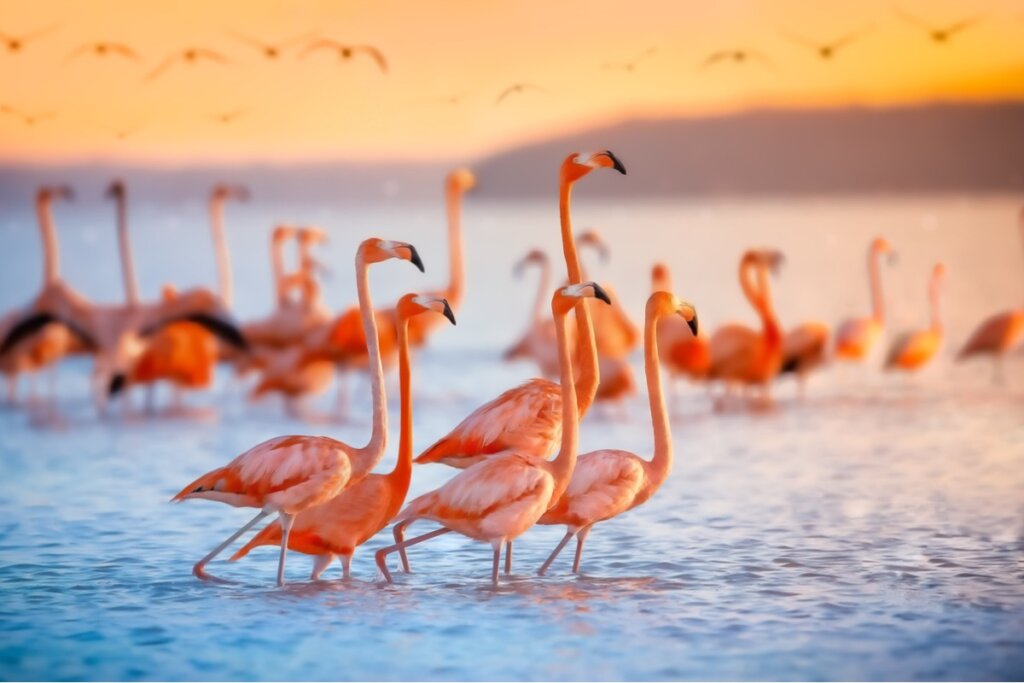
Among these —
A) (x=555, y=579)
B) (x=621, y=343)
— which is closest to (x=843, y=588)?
(x=555, y=579)

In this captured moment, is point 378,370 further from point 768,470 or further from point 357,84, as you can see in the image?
point 357,84

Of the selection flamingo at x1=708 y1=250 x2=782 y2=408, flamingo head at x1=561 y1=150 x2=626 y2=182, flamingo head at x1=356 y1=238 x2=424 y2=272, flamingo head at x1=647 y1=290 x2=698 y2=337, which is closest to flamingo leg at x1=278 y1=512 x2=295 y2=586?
flamingo head at x1=356 y1=238 x2=424 y2=272

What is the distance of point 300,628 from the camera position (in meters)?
3.71

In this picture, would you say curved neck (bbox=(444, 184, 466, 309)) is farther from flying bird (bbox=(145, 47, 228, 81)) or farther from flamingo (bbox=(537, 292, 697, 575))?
flamingo (bbox=(537, 292, 697, 575))

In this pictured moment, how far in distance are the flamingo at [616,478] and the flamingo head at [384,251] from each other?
64 centimetres

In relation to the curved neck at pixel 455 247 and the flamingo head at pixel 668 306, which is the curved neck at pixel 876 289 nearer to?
the curved neck at pixel 455 247

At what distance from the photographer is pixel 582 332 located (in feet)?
14.4

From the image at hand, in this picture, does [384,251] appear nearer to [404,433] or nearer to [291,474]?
[404,433]

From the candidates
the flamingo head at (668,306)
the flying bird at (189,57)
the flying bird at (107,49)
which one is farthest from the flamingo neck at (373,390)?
the flying bird at (107,49)

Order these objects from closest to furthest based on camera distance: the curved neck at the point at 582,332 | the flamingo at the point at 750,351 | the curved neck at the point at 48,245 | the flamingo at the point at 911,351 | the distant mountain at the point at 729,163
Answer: the curved neck at the point at 582,332 < the flamingo at the point at 750,351 < the curved neck at the point at 48,245 < the flamingo at the point at 911,351 < the distant mountain at the point at 729,163

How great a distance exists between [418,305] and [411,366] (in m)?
4.34

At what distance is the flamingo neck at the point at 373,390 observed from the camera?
156 inches

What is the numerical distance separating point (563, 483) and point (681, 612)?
0.44 m

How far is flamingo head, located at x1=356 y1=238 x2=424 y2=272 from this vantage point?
3.84 m
